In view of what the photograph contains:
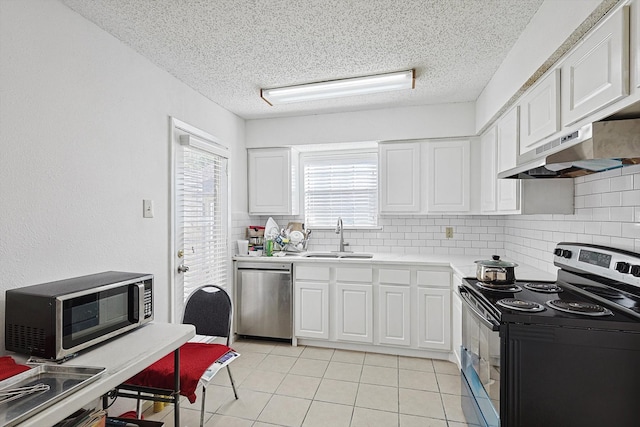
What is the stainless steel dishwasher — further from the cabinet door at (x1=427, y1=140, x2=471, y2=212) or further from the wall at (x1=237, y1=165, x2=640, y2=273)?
the cabinet door at (x1=427, y1=140, x2=471, y2=212)

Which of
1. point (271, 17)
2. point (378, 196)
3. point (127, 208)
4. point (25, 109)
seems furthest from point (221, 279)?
point (271, 17)

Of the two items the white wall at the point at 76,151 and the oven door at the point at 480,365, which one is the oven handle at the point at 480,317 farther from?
the white wall at the point at 76,151

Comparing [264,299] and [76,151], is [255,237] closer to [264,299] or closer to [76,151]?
[264,299]

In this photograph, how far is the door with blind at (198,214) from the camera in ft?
8.80

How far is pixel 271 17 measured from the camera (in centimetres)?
191

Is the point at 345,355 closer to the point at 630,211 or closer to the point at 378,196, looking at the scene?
the point at 378,196

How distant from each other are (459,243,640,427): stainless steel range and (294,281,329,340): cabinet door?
1.82 metres

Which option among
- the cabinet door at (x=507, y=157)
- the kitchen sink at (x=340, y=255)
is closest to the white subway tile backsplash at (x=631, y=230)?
the cabinet door at (x=507, y=157)

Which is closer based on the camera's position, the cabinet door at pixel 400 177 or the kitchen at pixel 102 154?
the kitchen at pixel 102 154

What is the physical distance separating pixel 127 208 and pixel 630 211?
9.35 feet

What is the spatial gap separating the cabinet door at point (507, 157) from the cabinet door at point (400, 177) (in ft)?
2.81

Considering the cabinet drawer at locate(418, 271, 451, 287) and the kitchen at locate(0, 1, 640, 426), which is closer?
the kitchen at locate(0, 1, 640, 426)

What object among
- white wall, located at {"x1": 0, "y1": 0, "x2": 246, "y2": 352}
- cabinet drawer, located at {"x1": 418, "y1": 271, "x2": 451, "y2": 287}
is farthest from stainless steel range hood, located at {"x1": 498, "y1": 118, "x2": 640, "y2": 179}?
white wall, located at {"x1": 0, "y1": 0, "x2": 246, "y2": 352}

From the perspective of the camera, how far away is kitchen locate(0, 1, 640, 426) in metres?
1.54
